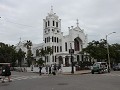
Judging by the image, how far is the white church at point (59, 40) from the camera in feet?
237

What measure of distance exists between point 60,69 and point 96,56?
55.8ft

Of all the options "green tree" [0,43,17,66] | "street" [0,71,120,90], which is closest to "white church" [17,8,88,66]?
"green tree" [0,43,17,66]

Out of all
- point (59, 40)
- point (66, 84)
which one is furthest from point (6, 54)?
point (66, 84)

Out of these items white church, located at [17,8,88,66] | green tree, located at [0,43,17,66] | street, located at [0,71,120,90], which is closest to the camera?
street, located at [0,71,120,90]

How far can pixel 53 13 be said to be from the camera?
257ft

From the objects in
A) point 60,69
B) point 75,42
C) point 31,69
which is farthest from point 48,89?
point 75,42

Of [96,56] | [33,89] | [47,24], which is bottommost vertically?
[33,89]

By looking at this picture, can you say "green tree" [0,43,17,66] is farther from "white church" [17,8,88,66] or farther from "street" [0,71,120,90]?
"street" [0,71,120,90]

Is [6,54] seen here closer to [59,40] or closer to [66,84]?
[59,40]

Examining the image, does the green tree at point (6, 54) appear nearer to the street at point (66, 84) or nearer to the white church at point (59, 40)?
the white church at point (59, 40)

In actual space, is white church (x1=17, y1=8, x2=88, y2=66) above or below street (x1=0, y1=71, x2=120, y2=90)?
above

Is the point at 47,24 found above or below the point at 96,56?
above

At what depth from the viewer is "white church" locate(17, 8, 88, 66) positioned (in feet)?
237

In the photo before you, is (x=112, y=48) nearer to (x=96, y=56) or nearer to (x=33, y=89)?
(x=96, y=56)
